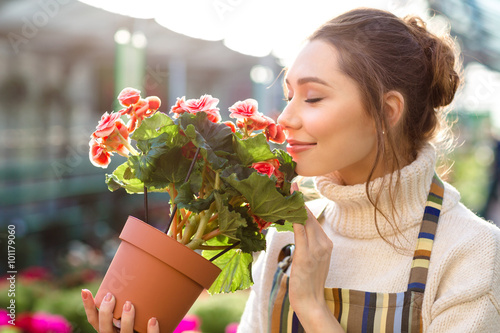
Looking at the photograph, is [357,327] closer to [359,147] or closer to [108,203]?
[359,147]

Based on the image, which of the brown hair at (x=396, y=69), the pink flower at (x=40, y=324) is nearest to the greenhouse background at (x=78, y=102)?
the pink flower at (x=40, y=324)

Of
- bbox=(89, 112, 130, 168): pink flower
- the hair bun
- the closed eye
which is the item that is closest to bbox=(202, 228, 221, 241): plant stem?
bbox=(89, 112, 130, 168): pink flower

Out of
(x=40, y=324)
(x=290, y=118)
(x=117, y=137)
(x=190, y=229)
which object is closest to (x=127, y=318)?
(x=190, y=229)

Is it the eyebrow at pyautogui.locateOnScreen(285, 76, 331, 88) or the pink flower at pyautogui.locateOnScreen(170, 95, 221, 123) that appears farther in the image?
the eyebrow at pyautogui.locateOnScreen(285, 76, 331, 88)

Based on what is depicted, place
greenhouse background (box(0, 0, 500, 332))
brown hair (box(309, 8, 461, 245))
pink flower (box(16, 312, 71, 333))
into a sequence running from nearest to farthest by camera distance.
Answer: brown hair (box(309, 8, 461, 245)), pink flower (box(16, 312, 71, 333)), greenhouse background (box(0, 0, 500, 332))

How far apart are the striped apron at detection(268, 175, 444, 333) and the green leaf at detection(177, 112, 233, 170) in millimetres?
593

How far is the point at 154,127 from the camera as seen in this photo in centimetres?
115

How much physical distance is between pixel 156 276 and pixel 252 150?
38 cm

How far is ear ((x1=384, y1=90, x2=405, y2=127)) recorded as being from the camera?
148cm

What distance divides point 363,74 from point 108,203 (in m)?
5.03

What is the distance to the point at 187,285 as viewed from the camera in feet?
3.72

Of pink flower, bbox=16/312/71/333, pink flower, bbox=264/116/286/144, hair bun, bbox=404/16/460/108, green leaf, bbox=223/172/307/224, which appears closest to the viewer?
green leaf, bbox=223/172/307/224

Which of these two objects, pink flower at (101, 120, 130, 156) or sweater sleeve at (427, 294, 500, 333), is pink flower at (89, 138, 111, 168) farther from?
sweater sleeve at (427, 294, 500, 333)

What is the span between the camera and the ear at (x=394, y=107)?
4.84ft
